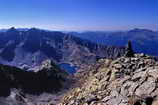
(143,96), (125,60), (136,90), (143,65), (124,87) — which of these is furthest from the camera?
(125,60)

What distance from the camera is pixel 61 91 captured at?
17275 cm

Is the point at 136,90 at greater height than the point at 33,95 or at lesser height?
greater

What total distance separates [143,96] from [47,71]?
149m

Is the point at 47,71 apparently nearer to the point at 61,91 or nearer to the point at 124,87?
the point at 61,91

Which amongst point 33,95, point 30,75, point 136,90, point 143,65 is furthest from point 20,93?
point 136,90

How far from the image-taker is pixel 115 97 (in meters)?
57.3

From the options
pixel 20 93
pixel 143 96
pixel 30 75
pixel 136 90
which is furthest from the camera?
pixel 30 75

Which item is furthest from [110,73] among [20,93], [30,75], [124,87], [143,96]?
[30,75]

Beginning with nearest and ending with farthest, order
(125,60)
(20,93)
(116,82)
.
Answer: (116,82) < (125,60) < (20,93)

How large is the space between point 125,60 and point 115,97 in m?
27.7

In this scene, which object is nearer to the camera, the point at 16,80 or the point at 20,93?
the point at 20,93

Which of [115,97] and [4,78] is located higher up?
[115,97]

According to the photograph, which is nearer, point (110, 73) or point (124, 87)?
point (124, 87)

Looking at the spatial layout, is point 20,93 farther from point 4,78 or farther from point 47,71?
point 47,71
